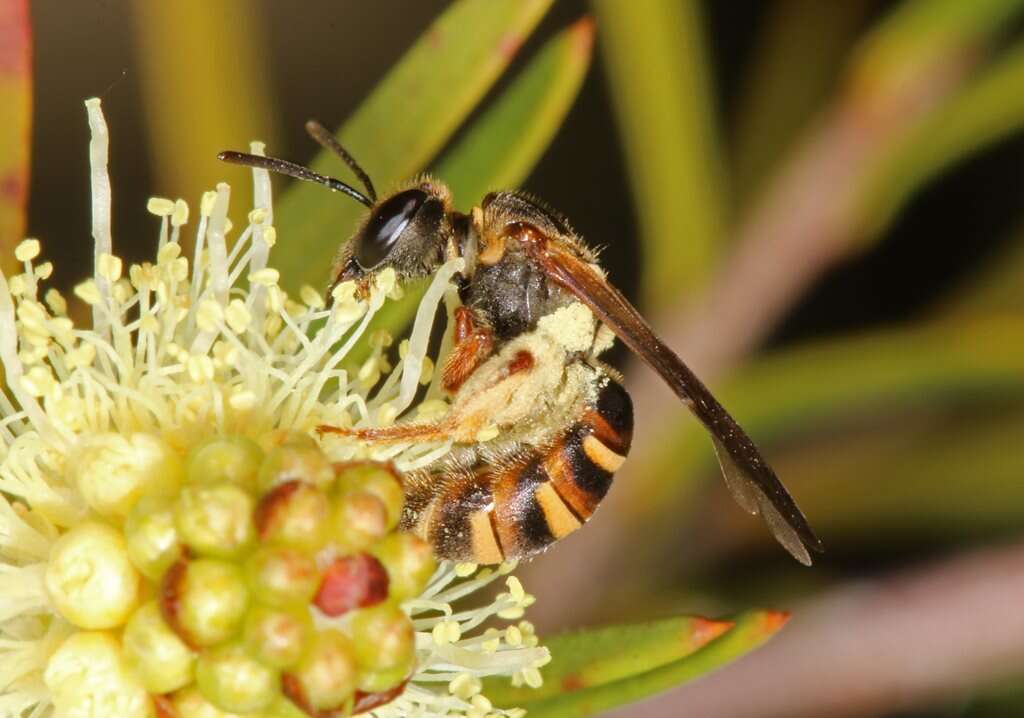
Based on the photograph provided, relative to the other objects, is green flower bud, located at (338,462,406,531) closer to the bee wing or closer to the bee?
the bee

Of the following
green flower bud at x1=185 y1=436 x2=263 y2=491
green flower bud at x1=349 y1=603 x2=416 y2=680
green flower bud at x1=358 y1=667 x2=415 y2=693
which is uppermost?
green flower bud at x1=185 y1=436 x2=263 y2=491

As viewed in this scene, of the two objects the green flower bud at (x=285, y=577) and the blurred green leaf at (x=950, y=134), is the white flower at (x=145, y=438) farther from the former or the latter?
the blurred green leaf at (x=950, y=134)

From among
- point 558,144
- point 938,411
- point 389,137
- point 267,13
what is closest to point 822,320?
point 938,411

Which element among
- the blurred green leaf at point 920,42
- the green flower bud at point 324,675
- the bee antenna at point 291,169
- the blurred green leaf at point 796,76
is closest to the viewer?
the green flower bud at point 324,675

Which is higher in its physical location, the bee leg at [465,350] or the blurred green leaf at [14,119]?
the blurred green leaf at [14,119]

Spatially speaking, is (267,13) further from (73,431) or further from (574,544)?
(73,431)

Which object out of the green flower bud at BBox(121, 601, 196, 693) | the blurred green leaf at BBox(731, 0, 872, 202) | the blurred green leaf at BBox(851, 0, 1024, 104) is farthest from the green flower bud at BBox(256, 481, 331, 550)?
the blurred green leaf at BBox(731, 0, 872, 202)

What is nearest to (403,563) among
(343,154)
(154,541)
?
(154,541)

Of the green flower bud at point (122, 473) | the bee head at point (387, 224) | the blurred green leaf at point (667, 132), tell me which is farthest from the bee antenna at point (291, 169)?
the blurred green leaf at point (667, 132)
